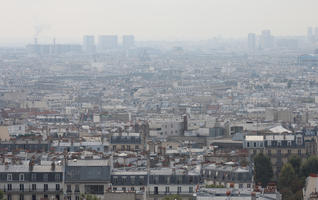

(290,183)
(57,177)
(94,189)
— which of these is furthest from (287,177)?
(57,177)

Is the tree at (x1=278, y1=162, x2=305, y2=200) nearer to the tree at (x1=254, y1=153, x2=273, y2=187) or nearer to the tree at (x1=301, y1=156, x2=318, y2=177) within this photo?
the tree at (x1=301, y1=156, x2=318, y2=177)

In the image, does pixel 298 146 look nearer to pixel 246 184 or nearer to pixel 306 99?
pixel 246 184

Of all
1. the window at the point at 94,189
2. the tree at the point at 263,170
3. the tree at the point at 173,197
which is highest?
the tree at the point at 173,197

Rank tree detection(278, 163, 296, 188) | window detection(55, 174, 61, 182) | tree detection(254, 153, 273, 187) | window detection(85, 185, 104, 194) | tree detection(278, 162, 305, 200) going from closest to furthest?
1. window detection(85, 185, 104, 194)
2. window detection(55, 174, 61, 182)
3. tree detection(278, 162, 305, 200)
4. tree detection(278, 163, 296, 188)
5. tree detection(254, 153, 273, 187)

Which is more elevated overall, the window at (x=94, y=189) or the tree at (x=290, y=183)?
the window at (x=94, y=189)

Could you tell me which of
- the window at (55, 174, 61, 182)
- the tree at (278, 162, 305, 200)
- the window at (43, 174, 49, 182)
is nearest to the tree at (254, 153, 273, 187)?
the tree at (278, 162, 305, 200)

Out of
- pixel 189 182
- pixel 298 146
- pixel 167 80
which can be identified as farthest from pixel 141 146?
pixel 167 80

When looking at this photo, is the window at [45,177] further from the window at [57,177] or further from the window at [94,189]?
the window at [94,189]

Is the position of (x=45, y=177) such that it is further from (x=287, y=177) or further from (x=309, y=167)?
(x=309, y=167)

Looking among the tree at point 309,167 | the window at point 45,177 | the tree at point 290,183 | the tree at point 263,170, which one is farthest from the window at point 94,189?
the tree at point 309,167
